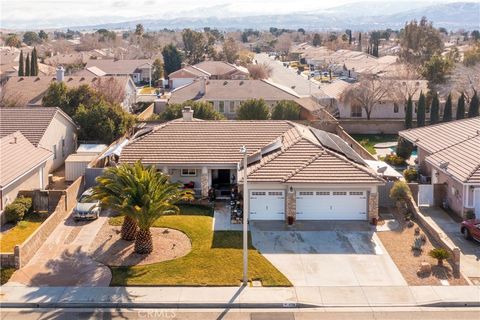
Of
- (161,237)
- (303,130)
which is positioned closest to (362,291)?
(161,237)

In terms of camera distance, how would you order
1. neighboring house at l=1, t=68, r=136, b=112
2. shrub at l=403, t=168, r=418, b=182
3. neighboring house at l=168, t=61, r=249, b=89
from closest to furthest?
shrub at l=403, t=168, r=418, b=182, neighboring house at l=1, t=68, r=136, b=112, neighboring house at l=168, t=61, r=249, b=89

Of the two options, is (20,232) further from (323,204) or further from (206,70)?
(206,70)

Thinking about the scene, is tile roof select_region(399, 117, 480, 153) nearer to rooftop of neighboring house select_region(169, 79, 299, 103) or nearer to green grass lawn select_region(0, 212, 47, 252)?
rooftop of neighboring house select_region(169, 79, 299, 103)


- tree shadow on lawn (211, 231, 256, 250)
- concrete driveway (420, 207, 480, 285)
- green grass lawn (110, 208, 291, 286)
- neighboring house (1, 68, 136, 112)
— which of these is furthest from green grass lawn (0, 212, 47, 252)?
neighboring house (1, 68, 136, 112)

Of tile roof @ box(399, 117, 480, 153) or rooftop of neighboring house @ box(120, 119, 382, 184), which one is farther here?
tile roof @ box(399, 117, 480, 153)

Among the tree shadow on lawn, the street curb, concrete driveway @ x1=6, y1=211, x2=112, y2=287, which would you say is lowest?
the street curb
